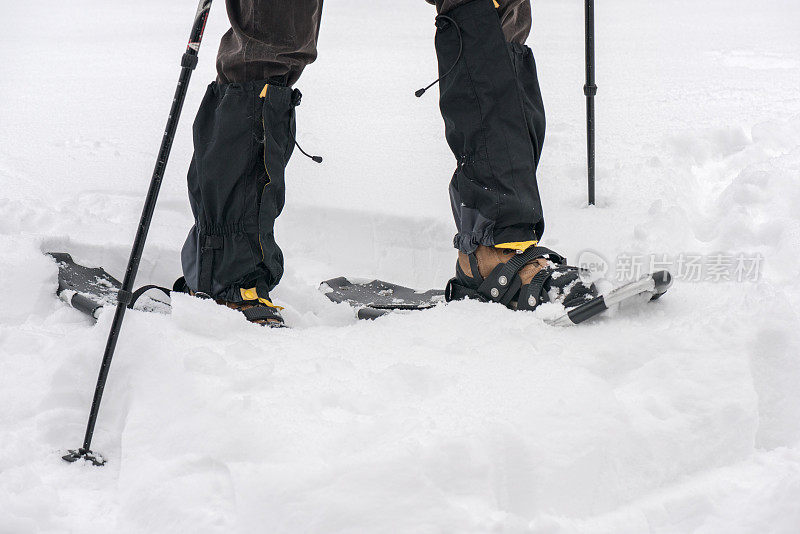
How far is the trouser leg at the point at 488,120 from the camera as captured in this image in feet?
4.96

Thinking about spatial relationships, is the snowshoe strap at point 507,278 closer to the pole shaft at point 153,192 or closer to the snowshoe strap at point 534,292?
the snowshoe strap at point 534,292

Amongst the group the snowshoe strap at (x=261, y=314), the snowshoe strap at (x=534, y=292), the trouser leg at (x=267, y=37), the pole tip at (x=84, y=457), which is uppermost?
the trouser leg at (x=267, y=37)

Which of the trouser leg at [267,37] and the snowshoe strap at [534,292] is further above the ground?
the trouser leg at [267,37]

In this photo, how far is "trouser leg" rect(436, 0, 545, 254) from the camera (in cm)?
151

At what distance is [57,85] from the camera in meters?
4.02

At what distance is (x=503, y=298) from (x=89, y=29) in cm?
622

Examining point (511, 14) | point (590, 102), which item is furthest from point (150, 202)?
point (590, 102)

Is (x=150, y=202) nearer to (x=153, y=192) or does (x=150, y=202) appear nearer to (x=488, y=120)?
(x=153, y=192)

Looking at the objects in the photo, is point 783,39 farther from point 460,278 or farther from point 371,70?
point 460,278

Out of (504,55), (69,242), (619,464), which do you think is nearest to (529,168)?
(504,55)

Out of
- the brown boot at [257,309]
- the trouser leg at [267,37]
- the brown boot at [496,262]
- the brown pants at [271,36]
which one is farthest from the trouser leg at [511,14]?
the brown boot at [257,309]

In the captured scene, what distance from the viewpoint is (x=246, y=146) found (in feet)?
5.19

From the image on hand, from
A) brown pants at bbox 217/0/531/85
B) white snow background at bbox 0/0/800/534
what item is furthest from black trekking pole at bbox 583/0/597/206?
brown pants at bbox 217/0/531/85

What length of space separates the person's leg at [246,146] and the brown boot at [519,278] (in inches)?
18.8
